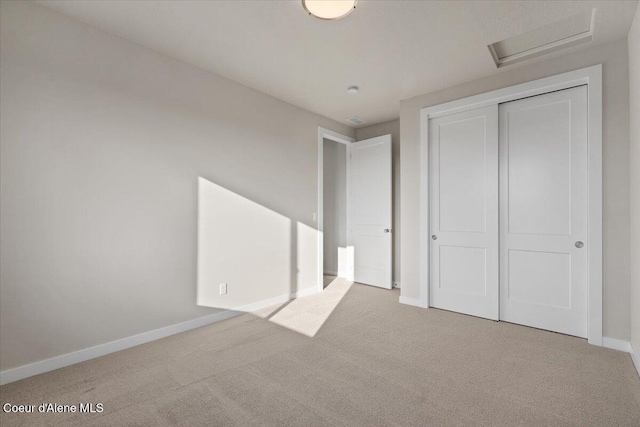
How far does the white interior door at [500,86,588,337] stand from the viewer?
9.25ft

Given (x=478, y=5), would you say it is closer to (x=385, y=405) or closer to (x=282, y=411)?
(x=385, y=405)

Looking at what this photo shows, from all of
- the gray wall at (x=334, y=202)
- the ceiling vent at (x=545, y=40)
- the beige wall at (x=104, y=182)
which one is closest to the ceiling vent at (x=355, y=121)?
the gray wall at (x=334, y=202)

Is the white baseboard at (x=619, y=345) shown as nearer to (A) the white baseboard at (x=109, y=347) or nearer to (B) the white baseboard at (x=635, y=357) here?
(B) the white baseboard at (x=635, y=357)

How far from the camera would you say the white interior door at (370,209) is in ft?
15.5

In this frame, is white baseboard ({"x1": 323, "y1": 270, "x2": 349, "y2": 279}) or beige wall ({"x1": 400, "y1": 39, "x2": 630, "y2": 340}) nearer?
beige wall ({"x1": 400, "y1": 39, "x2": 630, "y2": 340})

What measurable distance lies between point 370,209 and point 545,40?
9.65ft

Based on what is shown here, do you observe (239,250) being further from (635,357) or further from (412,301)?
(635,357)

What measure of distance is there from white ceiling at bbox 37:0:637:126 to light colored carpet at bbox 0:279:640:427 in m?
2.70

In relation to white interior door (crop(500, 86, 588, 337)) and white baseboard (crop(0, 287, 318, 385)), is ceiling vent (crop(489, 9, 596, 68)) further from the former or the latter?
white baseboard (crop(0, 287, 318, 385))

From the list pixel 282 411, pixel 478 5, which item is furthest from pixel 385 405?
pixel 478 5

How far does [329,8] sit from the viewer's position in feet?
6.99

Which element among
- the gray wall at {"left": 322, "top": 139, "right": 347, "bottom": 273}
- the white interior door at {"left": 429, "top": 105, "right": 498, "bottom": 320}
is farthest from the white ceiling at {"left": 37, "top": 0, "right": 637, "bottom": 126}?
the gray wall at {"left": 322, "top": 139, "right": 347, "bottom": 273}

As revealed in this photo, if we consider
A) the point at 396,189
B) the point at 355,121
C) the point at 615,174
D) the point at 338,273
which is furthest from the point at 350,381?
the point at 355,121

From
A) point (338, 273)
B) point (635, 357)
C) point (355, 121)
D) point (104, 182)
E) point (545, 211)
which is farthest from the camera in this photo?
point (338, 273)
